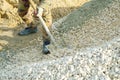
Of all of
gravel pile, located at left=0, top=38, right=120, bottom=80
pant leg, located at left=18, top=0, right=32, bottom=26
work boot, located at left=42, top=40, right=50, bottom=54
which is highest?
pant leg, located at left=18, top=0, right=32, bottom=26

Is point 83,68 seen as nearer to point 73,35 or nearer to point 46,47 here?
point 46,47

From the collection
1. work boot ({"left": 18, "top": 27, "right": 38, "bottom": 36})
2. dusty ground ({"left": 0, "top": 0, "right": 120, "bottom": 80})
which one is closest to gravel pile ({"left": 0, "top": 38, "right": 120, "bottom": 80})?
dusty ground ({"left": 0, "top": 0, "right": 120, "bottom": 80})

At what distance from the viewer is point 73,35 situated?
308 inches

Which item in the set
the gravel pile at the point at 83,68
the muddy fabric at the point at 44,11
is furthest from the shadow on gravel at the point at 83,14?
the gravel pile at the point at 83,68

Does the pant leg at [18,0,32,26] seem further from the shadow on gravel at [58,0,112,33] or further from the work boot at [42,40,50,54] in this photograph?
the work boot at [42,40,50,54]

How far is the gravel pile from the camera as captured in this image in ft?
15.8

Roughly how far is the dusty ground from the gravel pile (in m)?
1.25

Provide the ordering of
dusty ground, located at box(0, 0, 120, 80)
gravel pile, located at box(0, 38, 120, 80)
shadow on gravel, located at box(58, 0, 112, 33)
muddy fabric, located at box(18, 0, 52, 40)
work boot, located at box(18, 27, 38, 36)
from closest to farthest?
gravel pile, located at box(0, 38, 120, 80) < muddy fabric, located at box(18, 0, 52, 40) < dusty ground, located at box(0, 0, 120, 80) < shadow on gravel, located at box(58, 0, 112, 33) < work boot, located at box(18, 27, 38, 36)

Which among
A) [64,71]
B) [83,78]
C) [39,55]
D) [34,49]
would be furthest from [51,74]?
[34,49]

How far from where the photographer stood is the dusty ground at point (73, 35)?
7109 mm

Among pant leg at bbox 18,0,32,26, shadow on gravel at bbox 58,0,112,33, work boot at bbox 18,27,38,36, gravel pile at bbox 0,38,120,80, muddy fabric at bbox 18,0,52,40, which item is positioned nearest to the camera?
gravel pile at bbox 0,38,120,80

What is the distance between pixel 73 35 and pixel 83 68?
2.88 metres

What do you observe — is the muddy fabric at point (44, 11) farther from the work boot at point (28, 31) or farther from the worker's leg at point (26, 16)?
the work boot at point (28, 31)

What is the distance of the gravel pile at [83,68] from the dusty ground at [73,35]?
1247 mm
